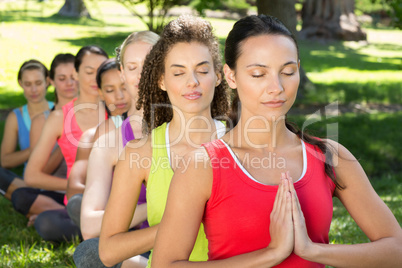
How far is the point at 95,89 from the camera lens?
17.6 ft

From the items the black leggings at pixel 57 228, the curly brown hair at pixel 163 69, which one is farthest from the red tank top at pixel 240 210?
the black leggings at pixel 57 228

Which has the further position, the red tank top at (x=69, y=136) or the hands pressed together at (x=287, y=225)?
the red tank top at (x=69, y=136)

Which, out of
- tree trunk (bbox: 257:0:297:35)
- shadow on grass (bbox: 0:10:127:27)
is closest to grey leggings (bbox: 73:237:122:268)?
tree trunk (bbox: 257:0:297:35)

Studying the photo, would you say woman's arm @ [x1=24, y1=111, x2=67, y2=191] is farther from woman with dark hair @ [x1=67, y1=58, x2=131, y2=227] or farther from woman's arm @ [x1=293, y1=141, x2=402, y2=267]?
woman's arm @ [x1=293, y1=141, x2=402, y2=267]

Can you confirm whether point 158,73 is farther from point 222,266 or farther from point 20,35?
point 20,35

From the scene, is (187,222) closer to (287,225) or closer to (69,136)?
(287,225)

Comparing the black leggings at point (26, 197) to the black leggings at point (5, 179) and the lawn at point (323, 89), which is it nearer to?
the lawn at point (323, 89)

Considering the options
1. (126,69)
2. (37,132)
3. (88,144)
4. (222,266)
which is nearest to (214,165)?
(222,266)

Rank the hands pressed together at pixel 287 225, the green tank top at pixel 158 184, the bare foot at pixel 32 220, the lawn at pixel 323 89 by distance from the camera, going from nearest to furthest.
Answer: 1. the hands pressed together at pixel 287 225
2. the green tank top at pixel 158 184
3. the lawn at pixel 323 89
4. the bare foot at pixel 32 220

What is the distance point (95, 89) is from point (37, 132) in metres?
1.13

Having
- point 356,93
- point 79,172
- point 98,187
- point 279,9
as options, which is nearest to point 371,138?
point 279,9

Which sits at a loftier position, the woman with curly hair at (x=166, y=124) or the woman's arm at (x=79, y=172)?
the woman with curly hair at (x=166, y=124)

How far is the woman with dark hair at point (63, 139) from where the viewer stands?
5.19 meters

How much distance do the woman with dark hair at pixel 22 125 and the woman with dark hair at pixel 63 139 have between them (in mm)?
1100
